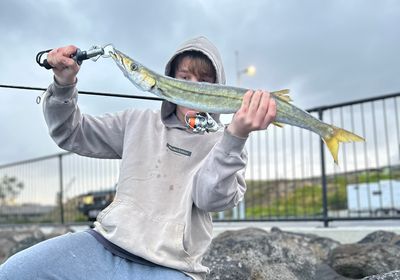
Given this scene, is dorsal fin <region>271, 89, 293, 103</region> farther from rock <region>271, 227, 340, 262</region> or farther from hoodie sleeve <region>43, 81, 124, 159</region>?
rock <region>271, 227, 340, 262</region>

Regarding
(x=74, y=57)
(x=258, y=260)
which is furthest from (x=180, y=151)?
(x=258, y=260)

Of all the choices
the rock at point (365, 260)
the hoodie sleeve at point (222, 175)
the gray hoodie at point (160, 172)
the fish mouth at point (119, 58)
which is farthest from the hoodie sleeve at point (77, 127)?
the rock at point (365, 260)

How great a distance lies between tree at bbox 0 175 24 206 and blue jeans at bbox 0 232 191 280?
1397 cm

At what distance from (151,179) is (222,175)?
0.55 m

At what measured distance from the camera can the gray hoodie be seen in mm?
2641

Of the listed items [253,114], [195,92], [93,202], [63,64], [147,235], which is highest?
[63,64]

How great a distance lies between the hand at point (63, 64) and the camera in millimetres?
2873

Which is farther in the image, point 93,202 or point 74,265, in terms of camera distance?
point 93,202

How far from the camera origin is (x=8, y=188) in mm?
16078

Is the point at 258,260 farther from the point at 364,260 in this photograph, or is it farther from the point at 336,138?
the point at 336,138

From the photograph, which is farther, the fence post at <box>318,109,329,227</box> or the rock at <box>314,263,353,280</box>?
the fence post at <box>318,109,329,227</box>

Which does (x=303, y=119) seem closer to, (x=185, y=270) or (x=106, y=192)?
(x=185, y=270)

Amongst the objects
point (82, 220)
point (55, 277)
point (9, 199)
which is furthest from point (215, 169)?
point (9, 199)

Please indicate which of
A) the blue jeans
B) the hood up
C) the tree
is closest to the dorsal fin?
the hood up
